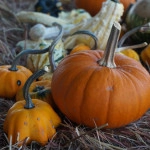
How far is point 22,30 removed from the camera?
2.78 meters

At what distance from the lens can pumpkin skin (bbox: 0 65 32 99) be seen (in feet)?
5.99

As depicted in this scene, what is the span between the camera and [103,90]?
1.50 metres

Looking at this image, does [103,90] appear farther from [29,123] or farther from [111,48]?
[29,123]

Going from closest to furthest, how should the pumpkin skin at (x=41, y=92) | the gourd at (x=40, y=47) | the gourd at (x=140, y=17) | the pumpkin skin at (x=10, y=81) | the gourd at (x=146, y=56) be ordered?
the pumpkin skin at (x=41, y=92), the pumpkin skin at (x=10, y=81), the gourd at (x=40, y=47), the gourd at (x=146, y=56), the gourd at (x=140, y=17)

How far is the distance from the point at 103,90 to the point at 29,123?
33 cm

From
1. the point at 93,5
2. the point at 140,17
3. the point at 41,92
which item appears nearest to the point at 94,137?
the point at 41,92

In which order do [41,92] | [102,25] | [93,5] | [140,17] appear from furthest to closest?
[93,5] < [140,17] < [102,25] < [41,92]

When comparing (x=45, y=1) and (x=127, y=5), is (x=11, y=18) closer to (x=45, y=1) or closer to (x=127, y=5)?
(x=45, y=1)

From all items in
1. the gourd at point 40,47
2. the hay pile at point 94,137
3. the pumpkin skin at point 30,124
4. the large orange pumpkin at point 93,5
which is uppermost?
the large orange pumpkin at point 93,5

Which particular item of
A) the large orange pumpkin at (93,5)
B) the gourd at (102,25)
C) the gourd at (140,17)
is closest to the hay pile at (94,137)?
the gourd at (102,25)

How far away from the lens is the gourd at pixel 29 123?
1.46 m

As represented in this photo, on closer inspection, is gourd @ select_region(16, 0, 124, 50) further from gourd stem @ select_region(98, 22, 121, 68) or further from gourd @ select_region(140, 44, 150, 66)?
gourd stem @ select_region(98, 22, 121, 68)

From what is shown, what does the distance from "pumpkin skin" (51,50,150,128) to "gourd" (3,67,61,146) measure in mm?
119

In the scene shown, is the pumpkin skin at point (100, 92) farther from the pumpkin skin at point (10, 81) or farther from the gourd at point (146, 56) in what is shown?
the gourd at point (146, 56)
